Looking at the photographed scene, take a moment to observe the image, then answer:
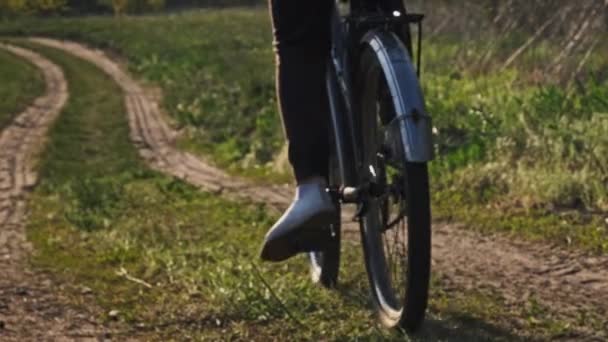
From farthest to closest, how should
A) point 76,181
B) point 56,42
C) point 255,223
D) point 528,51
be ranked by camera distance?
point 56,42
point 528,51
point 76,181
point 255,223

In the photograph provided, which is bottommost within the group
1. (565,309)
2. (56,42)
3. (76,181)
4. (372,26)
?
(56,42)

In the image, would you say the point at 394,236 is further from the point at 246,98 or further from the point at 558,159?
the point at 246,98

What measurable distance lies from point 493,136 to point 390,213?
331 cm

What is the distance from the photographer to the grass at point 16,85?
642 inches

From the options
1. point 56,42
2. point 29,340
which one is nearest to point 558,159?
point 29,340

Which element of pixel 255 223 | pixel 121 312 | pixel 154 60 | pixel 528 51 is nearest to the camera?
pixel 121 312

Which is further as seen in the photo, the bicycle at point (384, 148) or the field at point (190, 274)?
the field at point (190, 274)

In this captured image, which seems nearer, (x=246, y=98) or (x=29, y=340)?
(x=29, y=340)

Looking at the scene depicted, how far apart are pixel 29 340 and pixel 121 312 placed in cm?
38

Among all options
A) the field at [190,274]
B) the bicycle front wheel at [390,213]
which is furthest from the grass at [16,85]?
the bicycle front wheel at [390,213]

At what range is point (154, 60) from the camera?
24.6 meters

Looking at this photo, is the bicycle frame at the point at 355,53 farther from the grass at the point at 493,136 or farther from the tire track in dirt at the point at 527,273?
the grass at the point at 493,136

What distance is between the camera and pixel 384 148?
3170mm

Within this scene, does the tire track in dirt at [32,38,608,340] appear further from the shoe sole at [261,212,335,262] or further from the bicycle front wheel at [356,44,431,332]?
the shoe sole at [261,212,335,262]
